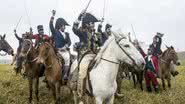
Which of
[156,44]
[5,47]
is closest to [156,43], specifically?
[156,44]

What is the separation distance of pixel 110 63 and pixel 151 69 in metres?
11.2

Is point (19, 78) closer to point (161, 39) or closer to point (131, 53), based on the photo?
point (161, 39)

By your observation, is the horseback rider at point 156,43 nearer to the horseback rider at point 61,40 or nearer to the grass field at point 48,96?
the grass field at point 48,96

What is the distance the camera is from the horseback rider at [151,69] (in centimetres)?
2330

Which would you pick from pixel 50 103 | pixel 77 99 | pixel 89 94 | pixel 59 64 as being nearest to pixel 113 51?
pixel 89 94

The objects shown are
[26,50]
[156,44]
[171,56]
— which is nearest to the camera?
[26,50]

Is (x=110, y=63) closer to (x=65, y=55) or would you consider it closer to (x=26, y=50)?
(x=65, y=55)

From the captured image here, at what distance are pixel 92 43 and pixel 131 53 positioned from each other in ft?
10.0

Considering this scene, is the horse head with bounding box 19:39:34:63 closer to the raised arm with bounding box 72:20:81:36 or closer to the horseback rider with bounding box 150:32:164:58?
the raised arm with bounding box 72:20:81:36

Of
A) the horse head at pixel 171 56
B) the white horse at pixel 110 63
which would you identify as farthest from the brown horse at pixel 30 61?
the horse head at pixel 171 56

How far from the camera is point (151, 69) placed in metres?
23.5

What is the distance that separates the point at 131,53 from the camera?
1223 centimetres

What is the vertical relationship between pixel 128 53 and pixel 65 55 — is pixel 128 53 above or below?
above

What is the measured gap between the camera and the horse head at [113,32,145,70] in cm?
1211
